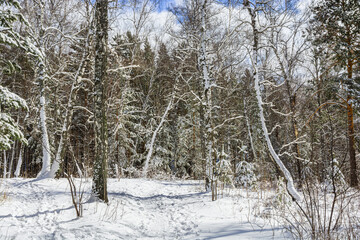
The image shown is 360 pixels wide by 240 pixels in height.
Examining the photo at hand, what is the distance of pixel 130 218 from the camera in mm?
4863

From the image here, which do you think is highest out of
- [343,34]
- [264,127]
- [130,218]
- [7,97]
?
[343,34]

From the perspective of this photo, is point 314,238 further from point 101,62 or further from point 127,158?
point 127,158

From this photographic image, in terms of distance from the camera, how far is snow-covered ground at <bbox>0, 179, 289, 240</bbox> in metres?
3.82

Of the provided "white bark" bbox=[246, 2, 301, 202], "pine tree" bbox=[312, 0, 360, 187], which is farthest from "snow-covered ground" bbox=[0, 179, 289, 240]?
"pine tree" bbox=[312, 0, 360, 187]

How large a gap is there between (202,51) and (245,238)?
6.10 metres

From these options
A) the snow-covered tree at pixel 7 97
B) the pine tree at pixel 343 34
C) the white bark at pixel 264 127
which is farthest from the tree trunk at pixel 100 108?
the pine tree at pixel 343 34

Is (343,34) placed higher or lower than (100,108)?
higher

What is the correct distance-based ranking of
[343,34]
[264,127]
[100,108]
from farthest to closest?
[343,34] < [264,127] < [100,108]

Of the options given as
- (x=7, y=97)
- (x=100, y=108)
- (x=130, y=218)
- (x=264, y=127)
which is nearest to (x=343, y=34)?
(x=264, y=127)

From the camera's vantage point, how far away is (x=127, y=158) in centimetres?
1823

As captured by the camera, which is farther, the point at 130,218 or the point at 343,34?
the point at 343,34

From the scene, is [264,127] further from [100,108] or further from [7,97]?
[7,97]

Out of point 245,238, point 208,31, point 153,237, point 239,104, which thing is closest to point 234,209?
point 245,238

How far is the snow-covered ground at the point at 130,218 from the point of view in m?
3.82
